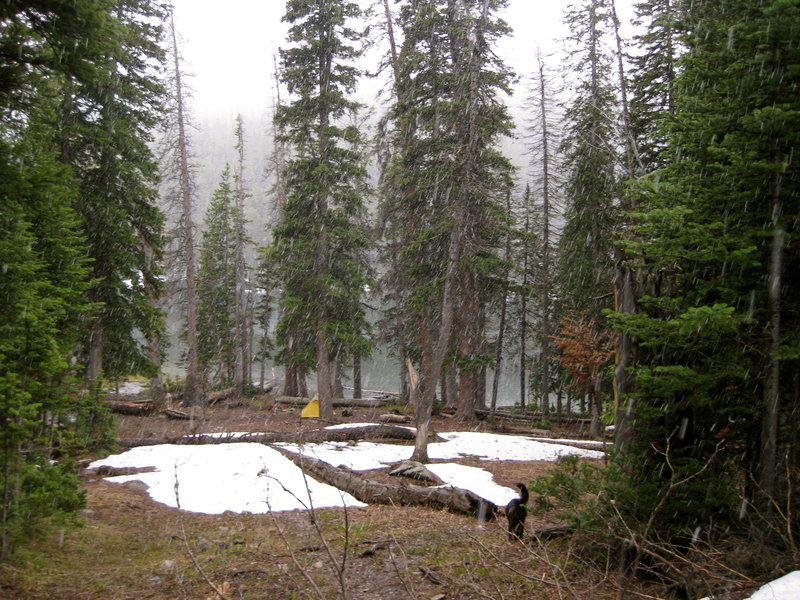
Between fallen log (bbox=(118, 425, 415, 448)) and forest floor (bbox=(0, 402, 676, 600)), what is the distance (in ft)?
12.9

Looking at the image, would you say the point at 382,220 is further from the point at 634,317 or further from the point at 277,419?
the point at 634,317

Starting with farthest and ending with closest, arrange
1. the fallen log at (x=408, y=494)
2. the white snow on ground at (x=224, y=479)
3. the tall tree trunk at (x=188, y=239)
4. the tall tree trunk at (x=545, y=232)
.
A: the tall tree trunk at (x=545, y=232), the tall tree trunk at (x=188, y=239), the white snow on ground at (x=224, y=479), the fallen log at (x=408, y=494)

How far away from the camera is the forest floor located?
5027 mm

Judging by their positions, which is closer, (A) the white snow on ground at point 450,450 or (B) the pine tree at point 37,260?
(B) the pine tree at point 37,260

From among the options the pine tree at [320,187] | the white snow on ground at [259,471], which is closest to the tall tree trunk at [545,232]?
the white snow on ground at [259,471]

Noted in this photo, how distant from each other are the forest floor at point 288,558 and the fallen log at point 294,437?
3.92 meters

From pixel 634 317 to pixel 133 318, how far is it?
1472 cm

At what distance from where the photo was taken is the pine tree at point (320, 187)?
62.4 ft

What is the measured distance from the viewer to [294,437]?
561 inches

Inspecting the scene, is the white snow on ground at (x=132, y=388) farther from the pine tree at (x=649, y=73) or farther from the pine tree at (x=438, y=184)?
the pine tree at (x=649, y=73)

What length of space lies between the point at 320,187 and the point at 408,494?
12.9 m

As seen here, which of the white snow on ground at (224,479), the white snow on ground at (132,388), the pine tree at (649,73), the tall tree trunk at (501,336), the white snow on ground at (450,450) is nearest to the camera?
the white snow on ground at (224,479)

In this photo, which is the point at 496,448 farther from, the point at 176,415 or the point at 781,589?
the point at 781,589

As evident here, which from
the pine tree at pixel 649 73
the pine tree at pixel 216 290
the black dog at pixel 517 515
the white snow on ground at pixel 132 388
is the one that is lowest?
the white snow on ground at pixel 132 388
